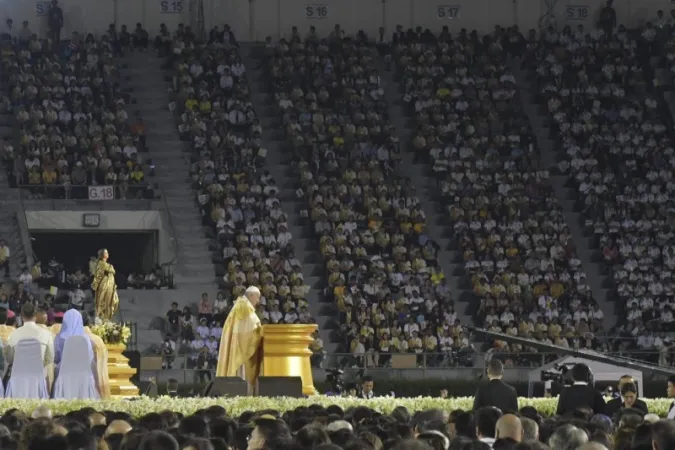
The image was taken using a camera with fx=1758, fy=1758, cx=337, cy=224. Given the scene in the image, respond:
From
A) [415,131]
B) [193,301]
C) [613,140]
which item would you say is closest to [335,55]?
[415,131]

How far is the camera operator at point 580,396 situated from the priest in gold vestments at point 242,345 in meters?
6.12

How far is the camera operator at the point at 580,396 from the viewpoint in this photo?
17377mm

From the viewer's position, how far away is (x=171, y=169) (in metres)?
43.0

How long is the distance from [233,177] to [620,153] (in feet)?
34.4

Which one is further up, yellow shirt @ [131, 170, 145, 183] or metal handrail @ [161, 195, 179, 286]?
yellow shirt @ [131, 170, 145, 183]

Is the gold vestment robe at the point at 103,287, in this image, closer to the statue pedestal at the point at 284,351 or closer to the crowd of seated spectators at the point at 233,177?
the statue pedestal at the point at 284,351

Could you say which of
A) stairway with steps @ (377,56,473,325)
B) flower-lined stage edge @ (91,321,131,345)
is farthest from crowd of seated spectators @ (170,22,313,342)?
flower-lined stage edge @ (91,321,131,345)

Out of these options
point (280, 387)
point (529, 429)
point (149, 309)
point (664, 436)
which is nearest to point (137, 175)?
point (149, 309)

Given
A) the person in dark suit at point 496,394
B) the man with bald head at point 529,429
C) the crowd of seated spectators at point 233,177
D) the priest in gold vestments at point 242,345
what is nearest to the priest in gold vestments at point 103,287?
the priest in gold vestments at point 242,345

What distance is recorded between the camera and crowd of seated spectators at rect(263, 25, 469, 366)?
38.2 m

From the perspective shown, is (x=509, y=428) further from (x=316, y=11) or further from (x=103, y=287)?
(x=316, y=11)

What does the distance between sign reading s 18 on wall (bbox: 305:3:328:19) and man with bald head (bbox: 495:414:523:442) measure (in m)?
37.4

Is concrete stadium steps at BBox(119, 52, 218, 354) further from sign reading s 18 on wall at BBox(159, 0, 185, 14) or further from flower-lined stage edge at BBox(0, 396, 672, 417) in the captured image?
flower-lined stage edge at BBox(0, 396, 672, 417)

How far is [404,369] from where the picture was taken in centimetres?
3562
